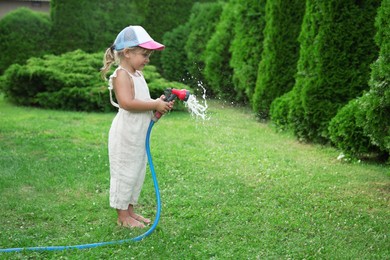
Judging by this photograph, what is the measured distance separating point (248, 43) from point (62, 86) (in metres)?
3.67

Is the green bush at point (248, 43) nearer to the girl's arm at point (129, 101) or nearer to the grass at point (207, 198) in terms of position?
the grass at point (207, 198)

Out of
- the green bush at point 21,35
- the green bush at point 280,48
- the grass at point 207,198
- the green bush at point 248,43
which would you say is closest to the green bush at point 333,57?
the grass at point 207,198

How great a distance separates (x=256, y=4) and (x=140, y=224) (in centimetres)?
705

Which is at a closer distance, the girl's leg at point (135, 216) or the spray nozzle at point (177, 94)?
the spray nozzle at point (177, 94)

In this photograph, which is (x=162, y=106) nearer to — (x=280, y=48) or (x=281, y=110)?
(x=281, y=110)

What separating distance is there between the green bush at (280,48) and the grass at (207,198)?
1.15 metres

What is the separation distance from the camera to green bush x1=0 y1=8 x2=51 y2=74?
14.5m

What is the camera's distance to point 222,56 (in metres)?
12.6

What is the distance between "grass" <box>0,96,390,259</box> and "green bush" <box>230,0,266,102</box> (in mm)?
2262

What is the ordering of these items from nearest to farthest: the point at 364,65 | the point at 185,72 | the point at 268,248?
the point at 268,248 < the point at 364,65 < the point at 185,72

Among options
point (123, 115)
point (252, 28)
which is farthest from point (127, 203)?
point (252, 28)

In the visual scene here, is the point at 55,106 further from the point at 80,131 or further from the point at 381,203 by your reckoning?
the point at 381,203

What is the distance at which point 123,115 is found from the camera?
452 cm

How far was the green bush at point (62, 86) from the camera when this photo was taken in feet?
37.4
